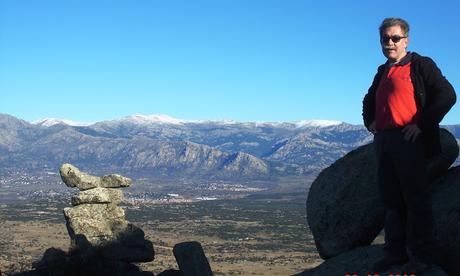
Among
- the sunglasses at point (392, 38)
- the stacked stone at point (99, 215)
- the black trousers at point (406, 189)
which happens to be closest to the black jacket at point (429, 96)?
the black trousers at point (406, 189)

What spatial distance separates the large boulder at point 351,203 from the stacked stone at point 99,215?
1587cm

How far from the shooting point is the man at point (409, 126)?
32.0 feet

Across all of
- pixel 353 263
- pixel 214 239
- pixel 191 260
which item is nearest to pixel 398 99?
pixel 353 263

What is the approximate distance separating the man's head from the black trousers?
1.54 m

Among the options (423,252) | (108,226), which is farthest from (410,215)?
(108,226)

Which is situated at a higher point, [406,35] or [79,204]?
[406,35]

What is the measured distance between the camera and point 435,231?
42.9ft

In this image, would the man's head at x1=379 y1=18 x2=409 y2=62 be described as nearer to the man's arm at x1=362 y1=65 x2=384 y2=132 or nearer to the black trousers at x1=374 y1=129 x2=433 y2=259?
the man's arm at x1=362 y1=65 x2=384 y2=132

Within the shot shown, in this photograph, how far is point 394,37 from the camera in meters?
10.0

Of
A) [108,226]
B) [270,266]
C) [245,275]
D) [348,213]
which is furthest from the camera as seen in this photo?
[270,266]

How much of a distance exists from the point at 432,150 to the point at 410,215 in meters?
1.36

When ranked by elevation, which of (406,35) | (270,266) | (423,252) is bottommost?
(270,266)

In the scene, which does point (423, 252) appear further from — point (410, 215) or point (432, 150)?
point (432, 150)

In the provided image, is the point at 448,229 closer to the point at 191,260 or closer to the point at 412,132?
the point at 412,132
